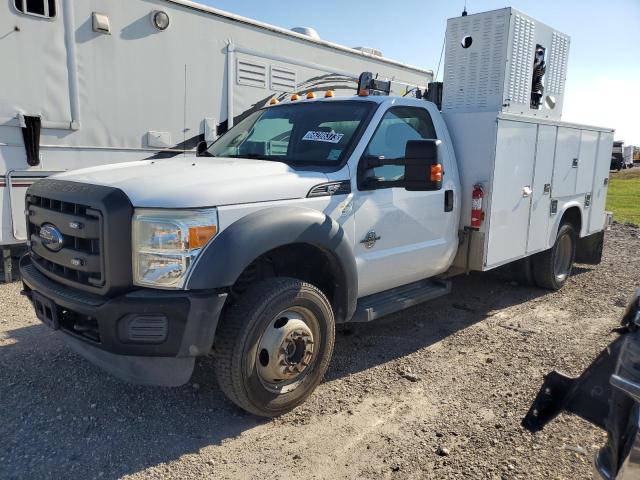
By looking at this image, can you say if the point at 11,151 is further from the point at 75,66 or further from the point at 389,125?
the point at 389,125

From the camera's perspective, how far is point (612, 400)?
76.8 inches

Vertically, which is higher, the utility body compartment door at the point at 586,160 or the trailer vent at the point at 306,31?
the trailer vent at the point at 306,31

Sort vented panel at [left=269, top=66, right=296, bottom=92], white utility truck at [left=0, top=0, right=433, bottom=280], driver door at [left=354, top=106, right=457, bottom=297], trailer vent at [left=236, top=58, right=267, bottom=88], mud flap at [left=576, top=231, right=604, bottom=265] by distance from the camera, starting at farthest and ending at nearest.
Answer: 1. vented panel at [left=269, top=66, right=296, bottom=92]
2. trailer vent at [left=236, top=58, right=267, bottom=88]
3. mud flap at [left=576, top=231, right=604, bottom=265]
4. white utility truck at [left=0, top=0, right=433, bottom=280]
5. driver door at [left=354, top=106, right=457, bottom=297]

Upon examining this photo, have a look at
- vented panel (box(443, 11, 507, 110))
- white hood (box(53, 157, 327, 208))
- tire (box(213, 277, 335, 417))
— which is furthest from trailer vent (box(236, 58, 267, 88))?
tire (box(213, 277, 335, 417))

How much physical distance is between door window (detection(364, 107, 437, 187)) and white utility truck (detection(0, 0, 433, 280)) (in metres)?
3.50

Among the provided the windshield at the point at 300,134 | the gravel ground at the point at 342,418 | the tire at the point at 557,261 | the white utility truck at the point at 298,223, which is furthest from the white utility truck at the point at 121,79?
the tire at the point at 557,261

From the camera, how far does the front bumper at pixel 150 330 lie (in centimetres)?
275

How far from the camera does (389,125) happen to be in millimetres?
4082

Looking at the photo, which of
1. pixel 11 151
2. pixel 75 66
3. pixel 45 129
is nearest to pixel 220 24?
pixel 75 66

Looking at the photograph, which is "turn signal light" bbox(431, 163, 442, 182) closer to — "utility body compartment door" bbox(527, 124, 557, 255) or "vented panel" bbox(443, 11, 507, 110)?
"vented panel" bbox(443, 11, 507, 110)

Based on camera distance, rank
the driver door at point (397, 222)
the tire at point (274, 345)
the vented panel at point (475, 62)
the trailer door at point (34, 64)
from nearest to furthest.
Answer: the tire at point (274, 345) < the driver door at point (397, 222) < the vented panel at point (475, 62) < the trailer door at point (34, 64)

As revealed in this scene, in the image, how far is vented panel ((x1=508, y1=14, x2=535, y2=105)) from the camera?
498cm

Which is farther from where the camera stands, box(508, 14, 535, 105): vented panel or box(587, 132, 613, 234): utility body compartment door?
box(587, 132, 613, 234): utility body compartment door

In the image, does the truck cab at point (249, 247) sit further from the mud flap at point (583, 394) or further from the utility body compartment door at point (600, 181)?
the utility body compartment door at point (600, 181)
